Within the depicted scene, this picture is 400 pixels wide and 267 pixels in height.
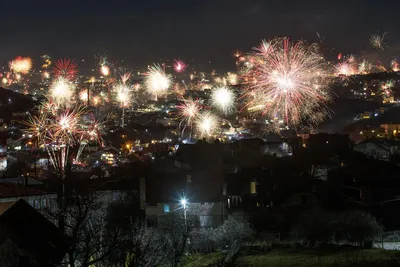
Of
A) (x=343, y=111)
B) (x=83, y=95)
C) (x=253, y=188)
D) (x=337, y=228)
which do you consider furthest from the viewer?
(x=83, y=95)

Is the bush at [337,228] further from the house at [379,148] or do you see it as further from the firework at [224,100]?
the firework at [224,100]

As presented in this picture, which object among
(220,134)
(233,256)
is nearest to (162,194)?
(233,256)

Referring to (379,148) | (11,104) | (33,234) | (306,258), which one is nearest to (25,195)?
(33,234)

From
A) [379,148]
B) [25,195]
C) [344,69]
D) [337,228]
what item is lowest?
[337,228]

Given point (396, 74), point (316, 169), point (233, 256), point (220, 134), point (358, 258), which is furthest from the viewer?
point (396, 74)

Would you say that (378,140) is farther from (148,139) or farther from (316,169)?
(148,139)

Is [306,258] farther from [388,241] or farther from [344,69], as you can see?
[344,69]
